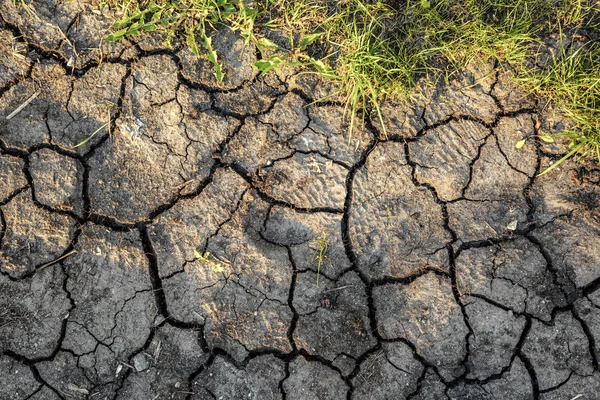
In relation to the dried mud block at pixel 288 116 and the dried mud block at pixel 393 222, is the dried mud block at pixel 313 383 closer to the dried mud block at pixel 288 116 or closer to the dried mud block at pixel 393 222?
the dried mud block at pixel 393 222

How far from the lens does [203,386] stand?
9.01 feet

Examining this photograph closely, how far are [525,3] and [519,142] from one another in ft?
2.72

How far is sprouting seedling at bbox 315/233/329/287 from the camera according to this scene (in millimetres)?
2887

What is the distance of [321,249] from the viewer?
9.52 feet

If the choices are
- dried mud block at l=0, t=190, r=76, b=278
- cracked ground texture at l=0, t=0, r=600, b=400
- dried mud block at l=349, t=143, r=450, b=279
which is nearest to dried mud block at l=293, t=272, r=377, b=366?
cracked ground texture at l=0, t=0, r=600, b=400

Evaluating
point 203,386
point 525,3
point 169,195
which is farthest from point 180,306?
point 525,3

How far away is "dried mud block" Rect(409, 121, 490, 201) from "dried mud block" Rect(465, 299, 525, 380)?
2.11 ft

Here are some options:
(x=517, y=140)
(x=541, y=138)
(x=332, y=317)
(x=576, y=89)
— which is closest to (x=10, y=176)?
(x=332, y=317)

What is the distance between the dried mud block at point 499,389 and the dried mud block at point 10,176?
2556mm

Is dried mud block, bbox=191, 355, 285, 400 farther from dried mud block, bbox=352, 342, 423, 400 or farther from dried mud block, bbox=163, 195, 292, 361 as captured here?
dried mud block, bbox=352, 342, 423, 400

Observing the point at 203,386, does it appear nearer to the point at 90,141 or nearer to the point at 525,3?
the point at 90,141

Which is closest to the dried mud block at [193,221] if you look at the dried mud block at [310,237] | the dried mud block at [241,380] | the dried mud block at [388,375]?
the dried mud block at [310,237]

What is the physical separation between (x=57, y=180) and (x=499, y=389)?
8.57 ft

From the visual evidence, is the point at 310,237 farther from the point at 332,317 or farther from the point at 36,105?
the point at 36,105
